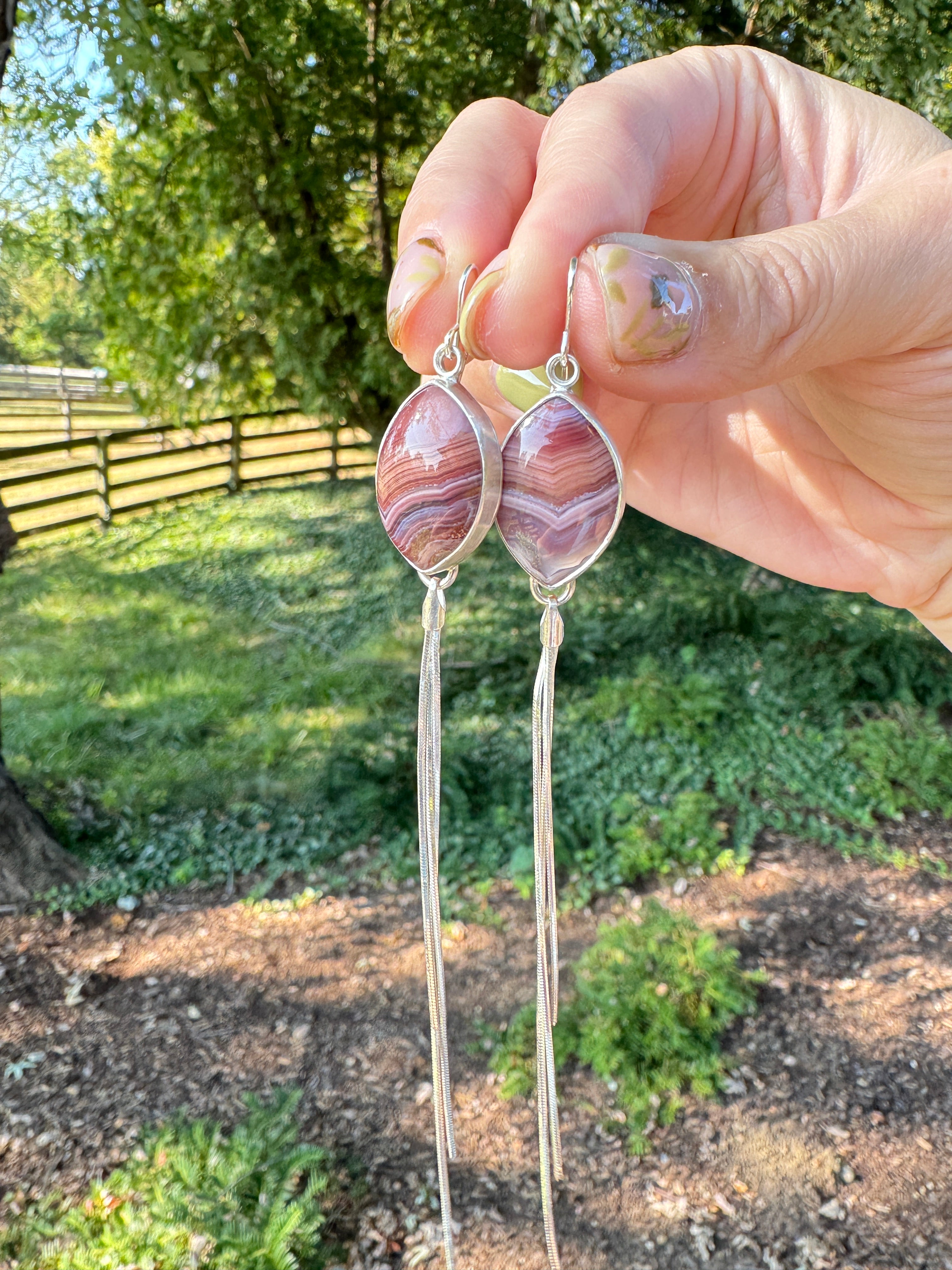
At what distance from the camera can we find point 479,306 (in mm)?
1276

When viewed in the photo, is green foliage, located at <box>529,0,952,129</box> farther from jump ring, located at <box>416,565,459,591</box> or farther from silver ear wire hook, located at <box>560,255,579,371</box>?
jump ring, located at <box>416,565,459,591</box>

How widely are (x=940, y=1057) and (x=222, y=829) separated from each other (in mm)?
3250

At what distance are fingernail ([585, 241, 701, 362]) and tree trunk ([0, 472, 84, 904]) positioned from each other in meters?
3.68

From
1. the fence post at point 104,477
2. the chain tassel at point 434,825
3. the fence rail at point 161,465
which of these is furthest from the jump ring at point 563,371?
the fence post at point 104,477

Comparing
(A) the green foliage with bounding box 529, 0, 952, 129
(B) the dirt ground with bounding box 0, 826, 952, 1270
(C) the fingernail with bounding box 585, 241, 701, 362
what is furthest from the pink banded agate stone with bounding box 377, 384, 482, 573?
(A) the green foliage with bounding box 529, 0, 952, 129

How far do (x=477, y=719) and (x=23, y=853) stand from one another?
2.57 m

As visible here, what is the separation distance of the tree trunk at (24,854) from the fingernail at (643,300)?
3.68 metres

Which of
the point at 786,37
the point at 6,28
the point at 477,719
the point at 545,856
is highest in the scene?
the point at 786,37

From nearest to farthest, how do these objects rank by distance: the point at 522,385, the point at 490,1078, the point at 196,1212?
the point at 522,385, the point at 196,1212, the point at 490,1078

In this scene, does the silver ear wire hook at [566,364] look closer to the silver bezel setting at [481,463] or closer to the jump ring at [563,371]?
the jump ring at [563,371]

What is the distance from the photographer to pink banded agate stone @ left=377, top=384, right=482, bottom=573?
50.8 inches

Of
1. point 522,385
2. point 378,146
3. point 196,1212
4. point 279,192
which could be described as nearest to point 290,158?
point 279,192

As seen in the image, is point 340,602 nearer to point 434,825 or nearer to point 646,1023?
point 646,1023

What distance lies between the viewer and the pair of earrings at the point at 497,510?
1285 mm
